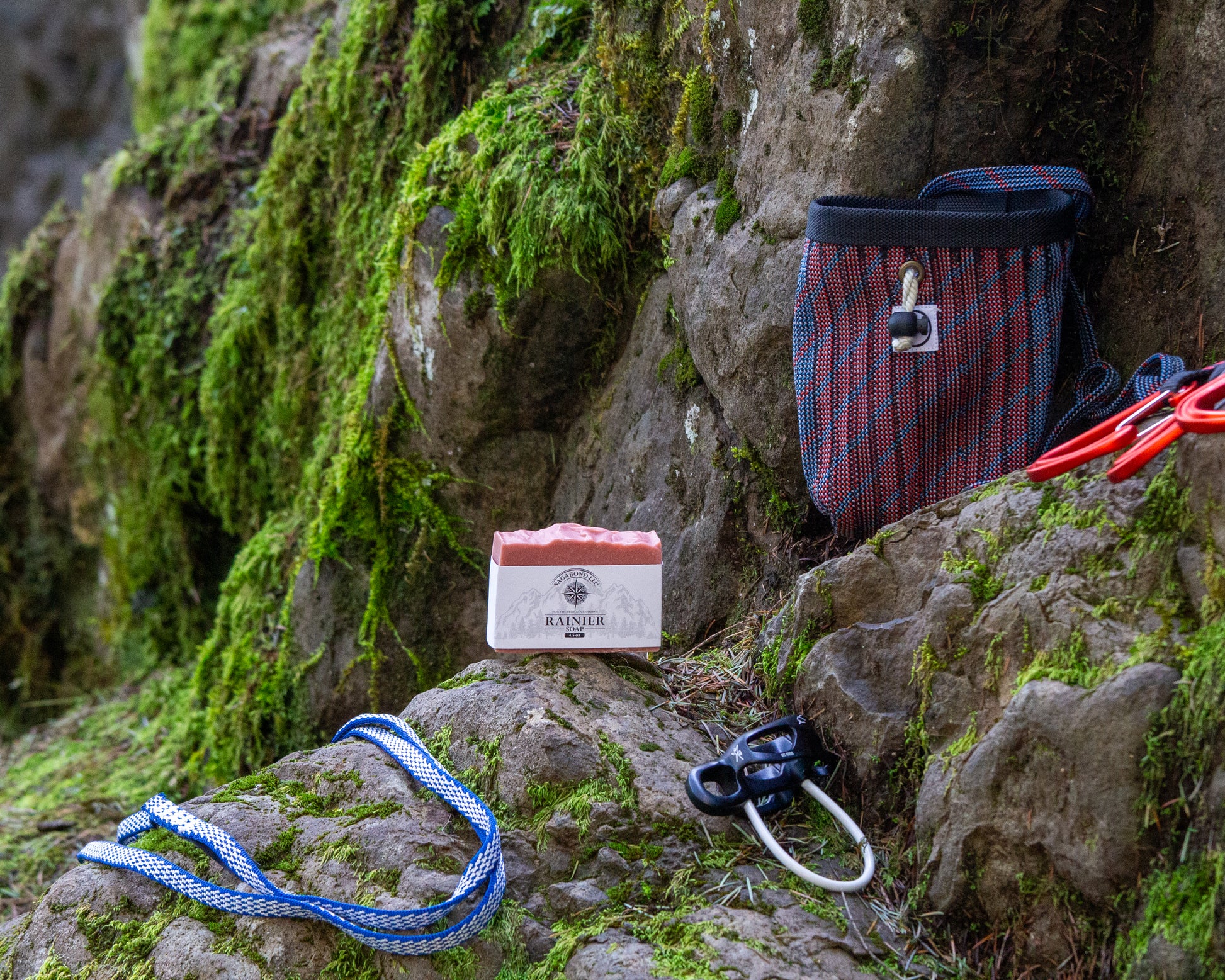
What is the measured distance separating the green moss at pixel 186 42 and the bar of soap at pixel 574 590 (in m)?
5.77

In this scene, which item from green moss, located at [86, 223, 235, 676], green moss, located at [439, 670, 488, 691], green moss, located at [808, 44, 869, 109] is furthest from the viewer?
green moss, located at [86, 223, 235, 676]

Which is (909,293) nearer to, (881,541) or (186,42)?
(881,541)

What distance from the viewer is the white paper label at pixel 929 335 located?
256 cm

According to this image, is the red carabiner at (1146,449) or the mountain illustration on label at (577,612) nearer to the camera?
the red carabiner at (1146,449)

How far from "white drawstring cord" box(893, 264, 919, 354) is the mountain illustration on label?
930mm

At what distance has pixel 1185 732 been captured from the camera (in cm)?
164

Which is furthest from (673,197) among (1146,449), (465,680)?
(1146,449)

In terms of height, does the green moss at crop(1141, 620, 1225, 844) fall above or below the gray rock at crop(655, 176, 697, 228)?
below

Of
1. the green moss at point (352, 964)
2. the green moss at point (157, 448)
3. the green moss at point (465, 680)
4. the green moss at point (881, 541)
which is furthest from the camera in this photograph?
the green moss at point (157, 448)

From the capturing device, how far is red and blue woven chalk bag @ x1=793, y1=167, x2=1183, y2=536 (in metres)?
2.53

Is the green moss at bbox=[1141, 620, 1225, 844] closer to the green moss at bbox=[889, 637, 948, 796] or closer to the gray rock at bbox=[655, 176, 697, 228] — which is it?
the green moss at bbox=[889, 637, 948, 796]

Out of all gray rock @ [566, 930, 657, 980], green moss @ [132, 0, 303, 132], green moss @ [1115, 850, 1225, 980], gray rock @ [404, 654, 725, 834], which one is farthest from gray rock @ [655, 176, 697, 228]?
green moss @ [132, 0, 303, 132]

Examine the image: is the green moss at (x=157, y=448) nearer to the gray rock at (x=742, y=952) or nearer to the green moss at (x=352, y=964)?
the green moss at (x=352, y=964)

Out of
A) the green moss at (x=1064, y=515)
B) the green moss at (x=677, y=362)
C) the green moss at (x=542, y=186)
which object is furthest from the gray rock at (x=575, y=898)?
the green moss at (x=542, y=186)
